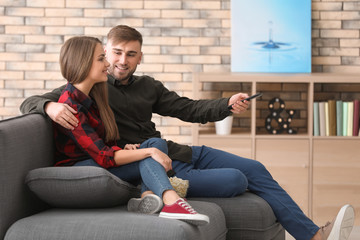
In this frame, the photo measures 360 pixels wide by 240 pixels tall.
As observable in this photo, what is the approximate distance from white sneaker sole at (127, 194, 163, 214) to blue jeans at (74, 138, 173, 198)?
0.17 ft

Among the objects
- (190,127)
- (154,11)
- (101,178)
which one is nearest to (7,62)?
(154,11)

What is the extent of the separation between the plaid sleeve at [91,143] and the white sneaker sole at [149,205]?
0.88ft

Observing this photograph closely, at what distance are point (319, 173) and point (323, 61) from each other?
3.20 ft

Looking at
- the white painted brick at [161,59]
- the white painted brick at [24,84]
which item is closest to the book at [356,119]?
the white painted brick at [161,59]

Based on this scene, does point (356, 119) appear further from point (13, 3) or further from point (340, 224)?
point (13, 3)

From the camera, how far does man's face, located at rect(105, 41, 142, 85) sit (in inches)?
125

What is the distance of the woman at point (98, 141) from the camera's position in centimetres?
249

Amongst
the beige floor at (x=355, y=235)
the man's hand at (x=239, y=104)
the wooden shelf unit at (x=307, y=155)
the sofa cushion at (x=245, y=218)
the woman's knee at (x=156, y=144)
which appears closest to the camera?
the woman's knee at (x=156, y=144)

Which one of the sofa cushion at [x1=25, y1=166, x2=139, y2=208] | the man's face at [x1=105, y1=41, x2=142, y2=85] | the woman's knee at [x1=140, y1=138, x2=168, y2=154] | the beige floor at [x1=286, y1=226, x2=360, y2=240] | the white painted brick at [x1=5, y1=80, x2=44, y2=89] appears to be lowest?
the beige floor at [x1=286, y1=226, x2=360, y2=240]

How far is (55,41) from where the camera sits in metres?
4.98

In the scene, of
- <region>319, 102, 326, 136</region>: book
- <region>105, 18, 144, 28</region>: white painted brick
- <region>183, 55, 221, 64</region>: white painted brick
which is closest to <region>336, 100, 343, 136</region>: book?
<region>319, 102, 326, 136</region>: book

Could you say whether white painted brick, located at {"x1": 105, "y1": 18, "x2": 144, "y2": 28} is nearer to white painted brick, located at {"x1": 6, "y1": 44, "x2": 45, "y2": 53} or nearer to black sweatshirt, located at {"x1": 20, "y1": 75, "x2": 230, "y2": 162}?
white painted brick, located at {"x1": 6, "y1": 44, "x2": 45, "y2": 53}

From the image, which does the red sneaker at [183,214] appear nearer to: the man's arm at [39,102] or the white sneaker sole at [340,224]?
the man's arm at [39,102]

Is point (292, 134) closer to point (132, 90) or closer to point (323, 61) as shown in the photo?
point (323, 61)
